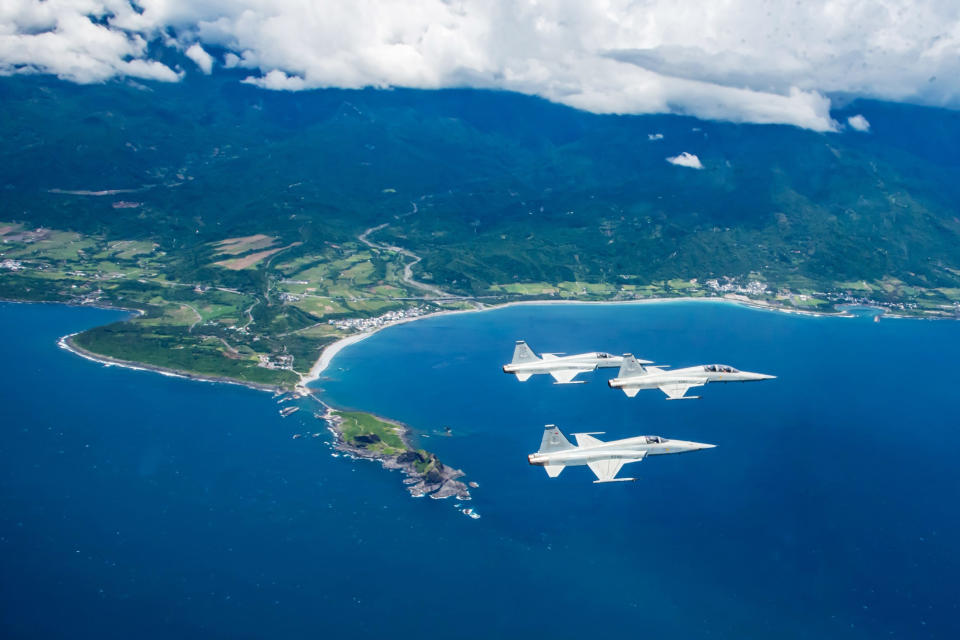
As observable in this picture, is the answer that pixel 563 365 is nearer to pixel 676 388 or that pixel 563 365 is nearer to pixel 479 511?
pixel 676 388

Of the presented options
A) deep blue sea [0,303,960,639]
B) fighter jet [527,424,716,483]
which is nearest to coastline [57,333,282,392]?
deep blue sea [0,303,960,639]

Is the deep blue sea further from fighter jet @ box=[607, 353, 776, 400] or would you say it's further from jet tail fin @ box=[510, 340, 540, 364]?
jet tail fin @ box=[510, 340, 540, 364]

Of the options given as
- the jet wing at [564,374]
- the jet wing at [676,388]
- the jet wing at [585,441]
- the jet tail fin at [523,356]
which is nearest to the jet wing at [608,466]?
the jet wing at [585,441]

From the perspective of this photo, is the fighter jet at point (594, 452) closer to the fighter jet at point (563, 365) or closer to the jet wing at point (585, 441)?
the jet wing at point (585, 441)

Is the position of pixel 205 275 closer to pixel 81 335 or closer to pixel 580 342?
pixel 81 335

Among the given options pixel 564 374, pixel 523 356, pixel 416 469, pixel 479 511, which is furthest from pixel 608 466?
pixel 416 469
